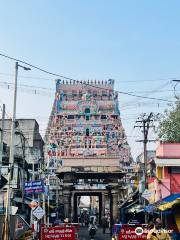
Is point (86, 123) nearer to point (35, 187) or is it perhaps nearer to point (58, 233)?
point (35, 187)

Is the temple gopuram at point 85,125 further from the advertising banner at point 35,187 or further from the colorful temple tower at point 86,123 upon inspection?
the advertising banner at point 35,187

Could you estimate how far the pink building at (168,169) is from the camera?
34.4m

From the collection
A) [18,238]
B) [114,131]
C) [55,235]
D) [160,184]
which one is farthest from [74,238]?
[114,131]

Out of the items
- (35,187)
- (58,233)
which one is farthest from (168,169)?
(58,233)

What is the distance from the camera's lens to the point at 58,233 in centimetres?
1989

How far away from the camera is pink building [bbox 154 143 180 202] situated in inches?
1356

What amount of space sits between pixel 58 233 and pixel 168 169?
660 inches

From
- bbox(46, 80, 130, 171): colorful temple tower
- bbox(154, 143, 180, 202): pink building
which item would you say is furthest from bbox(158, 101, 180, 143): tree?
bbox(46, 80, 130, 171): colorful temple tower

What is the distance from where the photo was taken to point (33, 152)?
198 feet

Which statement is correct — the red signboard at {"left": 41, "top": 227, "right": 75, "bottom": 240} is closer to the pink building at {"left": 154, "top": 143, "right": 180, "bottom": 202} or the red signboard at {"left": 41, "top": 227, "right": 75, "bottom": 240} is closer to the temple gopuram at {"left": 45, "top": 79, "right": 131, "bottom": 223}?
the pink building at {"left": 154, "top": 143, "right": 180, "bottom": 202}

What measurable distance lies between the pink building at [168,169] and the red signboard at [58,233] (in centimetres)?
1549

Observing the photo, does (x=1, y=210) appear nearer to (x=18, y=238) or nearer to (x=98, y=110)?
(x=18, y=238)

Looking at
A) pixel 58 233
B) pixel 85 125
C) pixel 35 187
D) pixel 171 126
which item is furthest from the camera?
pixel 85 125

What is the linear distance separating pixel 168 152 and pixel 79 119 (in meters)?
71.4
